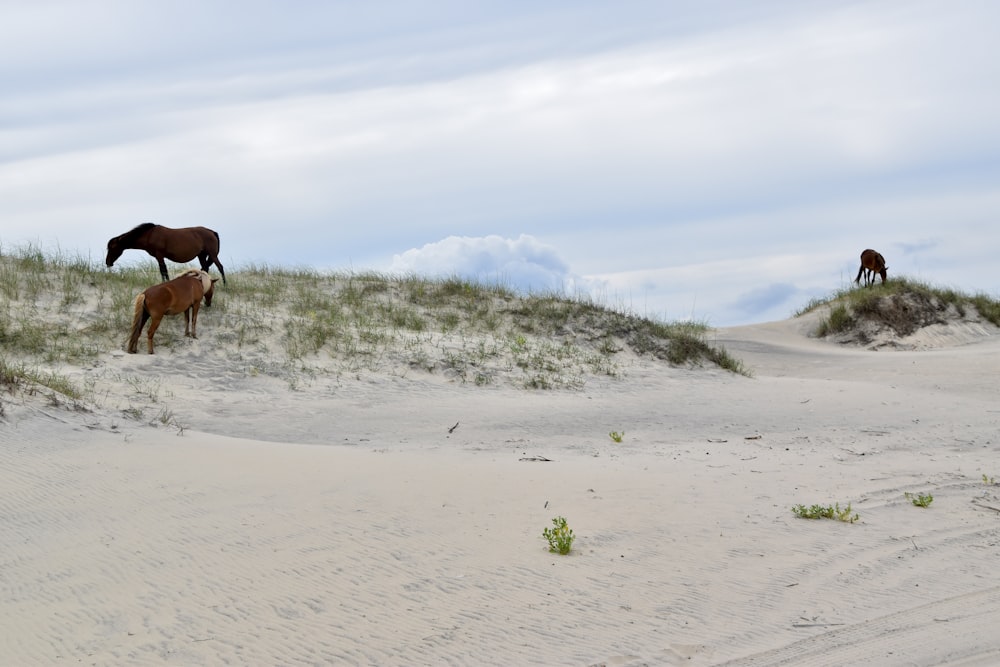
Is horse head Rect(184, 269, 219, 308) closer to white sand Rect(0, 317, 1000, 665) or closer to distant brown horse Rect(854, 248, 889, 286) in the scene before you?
white sand Rect(0, 317, 1000, 665)

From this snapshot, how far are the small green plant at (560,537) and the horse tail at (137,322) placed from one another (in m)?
6.86

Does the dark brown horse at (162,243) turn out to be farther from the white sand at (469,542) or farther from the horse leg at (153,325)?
the white sand at (469,542)

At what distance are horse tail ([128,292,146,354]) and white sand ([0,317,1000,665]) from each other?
3.13 feet

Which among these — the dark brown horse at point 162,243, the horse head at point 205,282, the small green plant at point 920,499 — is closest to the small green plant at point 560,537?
the small green plant at point 920,499

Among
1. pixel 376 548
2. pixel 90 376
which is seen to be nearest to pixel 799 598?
pixel 376 548

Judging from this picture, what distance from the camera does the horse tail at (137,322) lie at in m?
10.5

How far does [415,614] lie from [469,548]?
2.98ft

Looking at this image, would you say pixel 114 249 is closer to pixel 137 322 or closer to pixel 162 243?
pixel 162 243

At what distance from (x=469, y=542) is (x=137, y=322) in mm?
6761

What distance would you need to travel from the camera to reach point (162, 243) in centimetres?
1226

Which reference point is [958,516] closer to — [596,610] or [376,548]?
[596,610]

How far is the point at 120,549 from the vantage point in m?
5.05

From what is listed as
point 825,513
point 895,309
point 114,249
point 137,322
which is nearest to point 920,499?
point 825,513

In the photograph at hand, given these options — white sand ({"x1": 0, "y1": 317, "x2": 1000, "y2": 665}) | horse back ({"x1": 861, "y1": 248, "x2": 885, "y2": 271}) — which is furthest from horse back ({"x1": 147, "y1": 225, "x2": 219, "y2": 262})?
horse back ({"x1": 861, "y1": 248, "x2": 885, "y2": 271})
